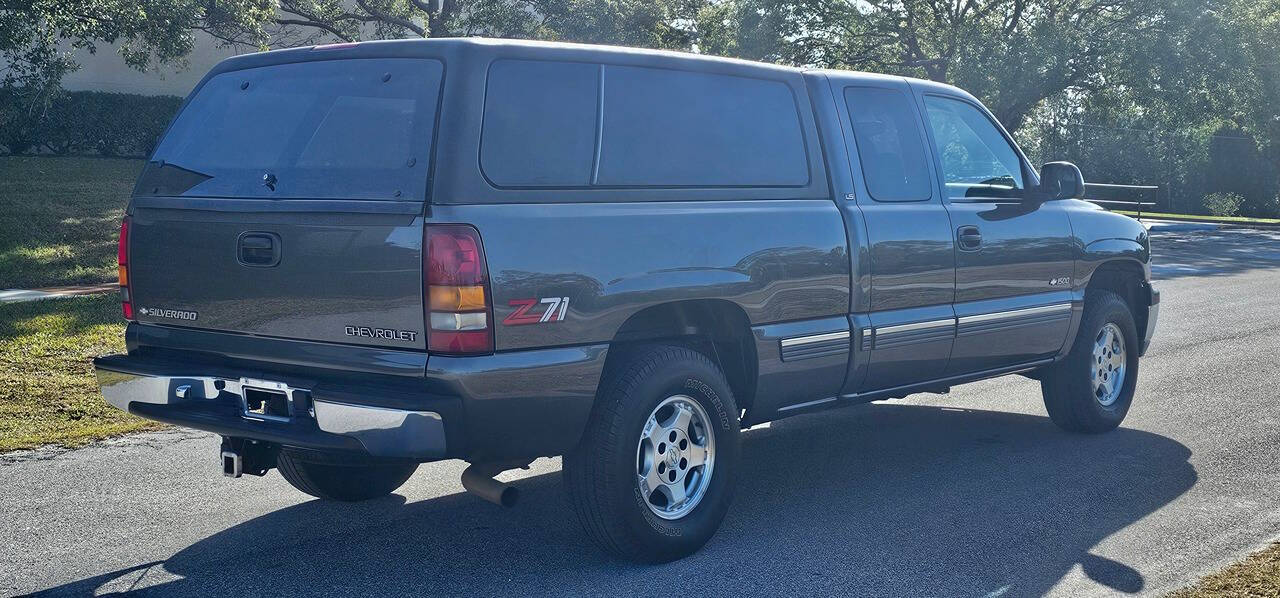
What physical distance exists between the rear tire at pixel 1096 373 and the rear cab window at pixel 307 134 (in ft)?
14.4

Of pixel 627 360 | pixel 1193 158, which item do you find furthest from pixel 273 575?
pixel 1193 158

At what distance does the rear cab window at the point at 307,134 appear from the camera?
4.73 meters

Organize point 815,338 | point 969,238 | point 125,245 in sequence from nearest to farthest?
1. point 125,245
2. point 815,338
3. point 969,238

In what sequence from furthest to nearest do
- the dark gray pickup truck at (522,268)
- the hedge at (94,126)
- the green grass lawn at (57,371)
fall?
the hedge at (94,126) < the green grass lawn at (57,371) < the dark gray pickup truck at (522,268)

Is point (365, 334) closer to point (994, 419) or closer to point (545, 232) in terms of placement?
point (545, 232)

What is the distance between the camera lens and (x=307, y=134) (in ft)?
16.4

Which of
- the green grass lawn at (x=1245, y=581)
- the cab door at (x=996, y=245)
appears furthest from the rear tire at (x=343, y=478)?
the green grass lawn at (x=1245, y=581)

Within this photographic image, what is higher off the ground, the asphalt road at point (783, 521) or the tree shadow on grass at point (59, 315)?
the tree shadow on grass at point (59, 315)

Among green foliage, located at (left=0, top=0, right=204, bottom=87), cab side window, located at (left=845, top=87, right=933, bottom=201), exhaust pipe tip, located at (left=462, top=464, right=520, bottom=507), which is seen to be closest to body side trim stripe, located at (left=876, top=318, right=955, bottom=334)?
cab side window, located at (left=845, top=87, right=933, bottom=201)

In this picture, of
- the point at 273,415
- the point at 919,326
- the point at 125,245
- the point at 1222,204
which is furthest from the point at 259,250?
the point at 1222,204

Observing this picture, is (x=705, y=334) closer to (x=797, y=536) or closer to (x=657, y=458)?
(x=657, y=458)

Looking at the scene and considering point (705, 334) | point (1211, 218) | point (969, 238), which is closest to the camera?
point (705, 334)

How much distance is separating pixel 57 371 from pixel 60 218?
882 cm

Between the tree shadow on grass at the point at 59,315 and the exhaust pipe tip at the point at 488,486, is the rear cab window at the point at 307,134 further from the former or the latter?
the tree shadow on grass at the point at 59,315
